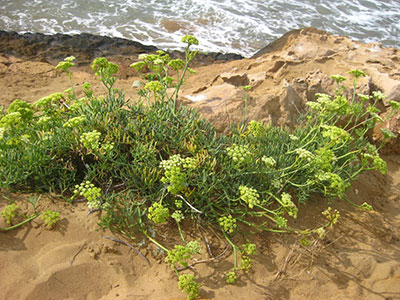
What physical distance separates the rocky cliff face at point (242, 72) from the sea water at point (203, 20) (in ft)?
7.58

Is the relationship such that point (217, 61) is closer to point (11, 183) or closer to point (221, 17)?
point (221, 17)

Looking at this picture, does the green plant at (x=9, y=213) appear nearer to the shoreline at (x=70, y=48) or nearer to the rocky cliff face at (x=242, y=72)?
the rocky cliff face at (x=242, y=72)

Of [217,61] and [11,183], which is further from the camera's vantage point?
[217,61]

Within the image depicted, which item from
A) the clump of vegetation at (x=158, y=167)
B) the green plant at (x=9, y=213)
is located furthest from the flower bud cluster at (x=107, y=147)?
the green plant at (x=9, y=213)

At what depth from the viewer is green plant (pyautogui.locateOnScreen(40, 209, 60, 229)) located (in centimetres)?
285

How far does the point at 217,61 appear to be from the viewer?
28.9 ft

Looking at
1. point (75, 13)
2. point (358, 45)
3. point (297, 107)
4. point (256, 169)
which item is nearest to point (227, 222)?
point (256, 169)

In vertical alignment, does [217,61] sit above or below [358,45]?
below

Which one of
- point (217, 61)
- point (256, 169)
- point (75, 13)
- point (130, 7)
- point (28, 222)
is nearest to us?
point (28, 222)

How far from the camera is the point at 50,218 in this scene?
286 cm

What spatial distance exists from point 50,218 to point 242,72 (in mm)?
4505

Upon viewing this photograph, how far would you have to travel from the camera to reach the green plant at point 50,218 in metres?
2.85

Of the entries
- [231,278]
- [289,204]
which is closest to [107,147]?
[231,278]

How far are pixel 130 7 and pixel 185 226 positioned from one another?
11.6 meters
